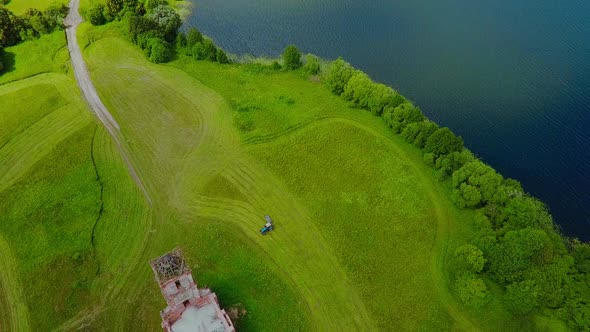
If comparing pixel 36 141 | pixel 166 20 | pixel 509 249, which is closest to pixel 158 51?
pixel 166 20

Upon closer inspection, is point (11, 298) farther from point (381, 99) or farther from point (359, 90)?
point (381, 99)

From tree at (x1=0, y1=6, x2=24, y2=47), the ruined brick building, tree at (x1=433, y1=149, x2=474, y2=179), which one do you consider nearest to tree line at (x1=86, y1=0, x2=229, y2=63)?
tree at (x1=0, y1=6, x2=24, y2=47)

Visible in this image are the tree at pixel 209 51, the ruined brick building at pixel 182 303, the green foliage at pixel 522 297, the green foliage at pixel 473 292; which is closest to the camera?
the ruined brick building at pixel 182 303

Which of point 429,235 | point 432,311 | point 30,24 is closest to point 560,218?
point 429,235

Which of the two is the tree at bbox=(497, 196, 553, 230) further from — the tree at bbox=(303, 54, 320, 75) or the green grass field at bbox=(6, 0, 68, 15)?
the green grass field at bbox=(6, 0, 68, 15)

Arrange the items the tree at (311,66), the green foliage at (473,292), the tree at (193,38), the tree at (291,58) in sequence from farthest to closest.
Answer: the tree at (193,38) → the tree at (291,58) → the tree at (311,66) → the green foliage at (473,292)

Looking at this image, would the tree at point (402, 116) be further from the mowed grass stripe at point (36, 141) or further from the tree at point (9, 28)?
the tree at point (9, 28)

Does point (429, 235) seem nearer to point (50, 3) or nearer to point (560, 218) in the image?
point (560, 218)

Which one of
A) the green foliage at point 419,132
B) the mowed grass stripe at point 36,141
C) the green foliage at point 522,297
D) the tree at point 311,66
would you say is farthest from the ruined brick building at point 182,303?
the tree at point 311,66
